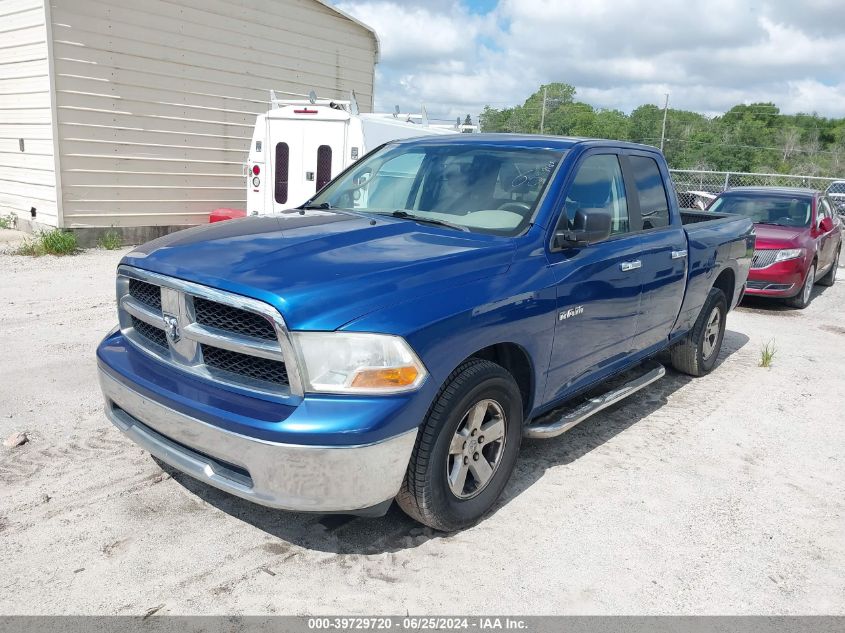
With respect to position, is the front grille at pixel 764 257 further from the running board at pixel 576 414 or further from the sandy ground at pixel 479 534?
the running board at pixel 576 414

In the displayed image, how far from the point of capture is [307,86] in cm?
1378

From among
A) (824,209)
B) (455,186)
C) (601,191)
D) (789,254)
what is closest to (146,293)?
(455,186)

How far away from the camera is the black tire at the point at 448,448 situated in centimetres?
306

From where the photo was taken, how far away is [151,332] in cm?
340

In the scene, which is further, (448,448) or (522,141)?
(522,141)

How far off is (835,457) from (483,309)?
3062 mm

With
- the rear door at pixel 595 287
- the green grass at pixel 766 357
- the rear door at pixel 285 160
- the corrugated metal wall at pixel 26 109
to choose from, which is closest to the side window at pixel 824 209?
the green grass at pixel 766 357

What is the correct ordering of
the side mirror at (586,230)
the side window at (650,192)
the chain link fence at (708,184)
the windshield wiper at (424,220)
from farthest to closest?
1. the chain link fence at (708,184)
2. the side window at (650,192)
3. the windshield wiper at (424,220)
4. the side mirror at (586,230)

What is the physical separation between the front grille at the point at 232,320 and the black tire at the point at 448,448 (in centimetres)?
80

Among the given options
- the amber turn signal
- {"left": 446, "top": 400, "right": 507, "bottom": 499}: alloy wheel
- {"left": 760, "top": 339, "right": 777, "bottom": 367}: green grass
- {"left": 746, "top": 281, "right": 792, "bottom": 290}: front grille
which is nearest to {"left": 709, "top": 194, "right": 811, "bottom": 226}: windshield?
{"left": 746, "top": 281, "right": 792, "bottom": 290}: front grille

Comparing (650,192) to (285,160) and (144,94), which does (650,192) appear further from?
(144,94)

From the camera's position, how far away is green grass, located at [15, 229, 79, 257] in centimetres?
993

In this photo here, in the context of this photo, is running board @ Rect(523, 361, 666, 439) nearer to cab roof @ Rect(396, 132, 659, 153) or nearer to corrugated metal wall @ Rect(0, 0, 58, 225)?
cab roof @ Rect(396, 132, 659, 153)

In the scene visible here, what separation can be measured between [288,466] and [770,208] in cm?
1015
